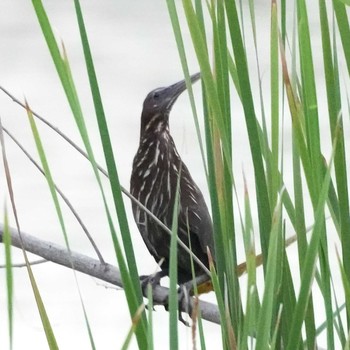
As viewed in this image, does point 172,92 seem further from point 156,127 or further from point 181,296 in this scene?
point 181,296

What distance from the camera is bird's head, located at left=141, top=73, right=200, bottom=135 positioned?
1979 mm

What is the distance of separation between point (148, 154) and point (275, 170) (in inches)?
43.7

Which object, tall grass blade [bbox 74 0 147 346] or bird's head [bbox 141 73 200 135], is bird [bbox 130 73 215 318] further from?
tall grass blade [bbox 74 0 147 346]

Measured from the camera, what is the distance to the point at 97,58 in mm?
4039

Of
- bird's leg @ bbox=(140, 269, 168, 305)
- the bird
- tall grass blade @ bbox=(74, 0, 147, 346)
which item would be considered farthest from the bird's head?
tall grass blade @ bbox=(74, 0, 147, 346)

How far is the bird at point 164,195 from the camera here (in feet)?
5.99

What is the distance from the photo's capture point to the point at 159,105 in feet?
6.57

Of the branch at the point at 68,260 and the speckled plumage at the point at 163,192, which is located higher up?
the speckled plumage at the point at 163,192

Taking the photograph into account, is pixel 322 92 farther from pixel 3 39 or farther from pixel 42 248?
pixel 42 248

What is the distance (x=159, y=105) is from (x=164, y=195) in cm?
20

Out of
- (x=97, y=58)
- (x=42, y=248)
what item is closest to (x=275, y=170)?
(x=42, y=248)

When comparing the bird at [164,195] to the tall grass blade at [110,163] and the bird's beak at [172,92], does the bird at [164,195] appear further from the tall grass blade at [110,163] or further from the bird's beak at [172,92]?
the tall grass blade at [110,163]

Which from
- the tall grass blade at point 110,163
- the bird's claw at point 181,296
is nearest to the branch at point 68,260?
the bird's claw at point 181,296

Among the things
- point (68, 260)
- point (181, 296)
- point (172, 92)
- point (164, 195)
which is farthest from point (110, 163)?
point (172, 92)
